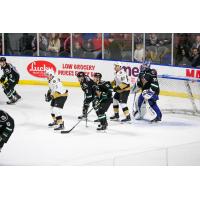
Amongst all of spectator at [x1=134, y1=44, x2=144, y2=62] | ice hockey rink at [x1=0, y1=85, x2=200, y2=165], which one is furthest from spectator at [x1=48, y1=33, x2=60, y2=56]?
spectator at [x1=134, y1=44, x2=144, y2=62]

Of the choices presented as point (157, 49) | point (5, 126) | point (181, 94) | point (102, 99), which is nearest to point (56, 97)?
point (102, 99)

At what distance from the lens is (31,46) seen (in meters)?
4.21

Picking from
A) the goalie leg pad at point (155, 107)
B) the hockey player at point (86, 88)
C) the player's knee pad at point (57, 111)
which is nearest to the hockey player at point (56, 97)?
the player's knee pad at point (57, 111)

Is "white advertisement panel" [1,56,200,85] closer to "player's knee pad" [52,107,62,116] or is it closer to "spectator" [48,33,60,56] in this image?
"spectator" [48,33,60,56]

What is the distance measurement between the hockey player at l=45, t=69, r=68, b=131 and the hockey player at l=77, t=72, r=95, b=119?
170 mm

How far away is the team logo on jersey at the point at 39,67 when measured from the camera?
164 inches

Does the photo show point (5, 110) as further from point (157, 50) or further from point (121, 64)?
point (157, 50)

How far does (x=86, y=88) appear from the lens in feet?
13.7

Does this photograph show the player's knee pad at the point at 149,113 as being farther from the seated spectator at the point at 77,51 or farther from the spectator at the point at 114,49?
the seated spectator at the point at 77,51

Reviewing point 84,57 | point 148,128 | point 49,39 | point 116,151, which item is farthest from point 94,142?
point 49,39

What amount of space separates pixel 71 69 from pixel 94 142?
0.69 m

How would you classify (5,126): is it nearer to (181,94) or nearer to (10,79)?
(10,79)

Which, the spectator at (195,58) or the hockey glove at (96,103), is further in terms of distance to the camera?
the hockey glove at (96,103)

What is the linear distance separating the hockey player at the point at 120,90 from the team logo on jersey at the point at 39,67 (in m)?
0.57
